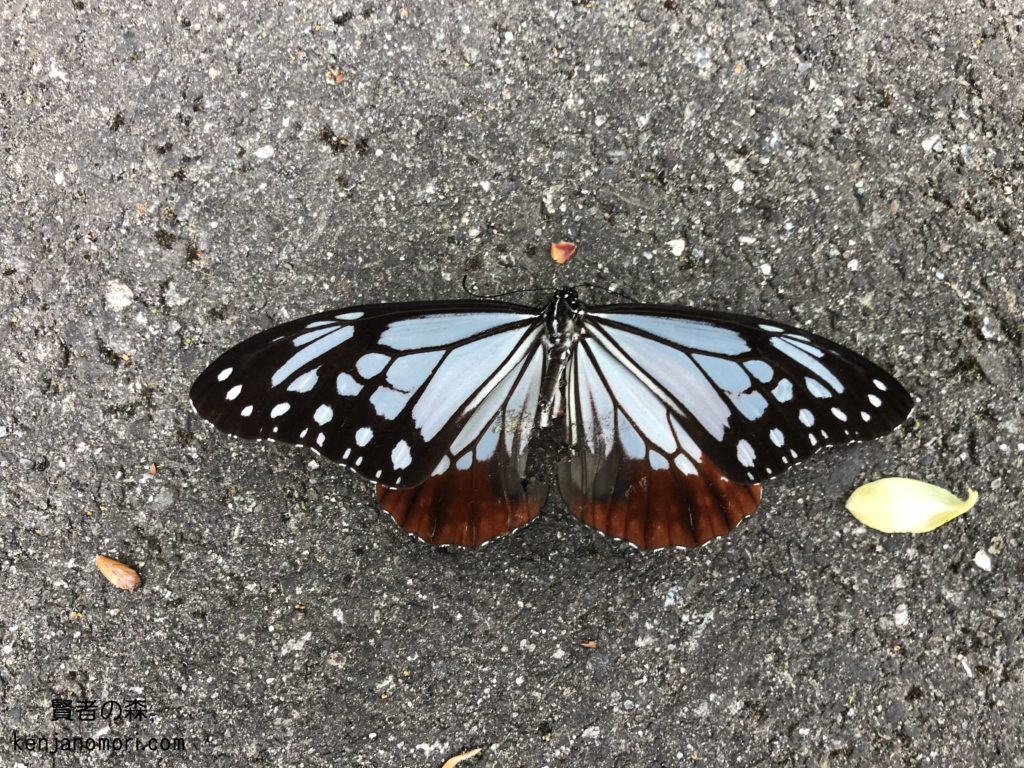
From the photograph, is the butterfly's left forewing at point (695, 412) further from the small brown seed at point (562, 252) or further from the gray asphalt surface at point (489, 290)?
the small brown seed at point (562, 252)

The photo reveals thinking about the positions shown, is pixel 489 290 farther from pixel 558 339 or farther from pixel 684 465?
pixel 684 465

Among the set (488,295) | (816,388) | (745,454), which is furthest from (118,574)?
(816,388)

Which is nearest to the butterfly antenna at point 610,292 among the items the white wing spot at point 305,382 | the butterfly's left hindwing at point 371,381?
the butterfly's left hindwing at point 371,381

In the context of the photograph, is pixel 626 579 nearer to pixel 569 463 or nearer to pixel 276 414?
pixel 569 463

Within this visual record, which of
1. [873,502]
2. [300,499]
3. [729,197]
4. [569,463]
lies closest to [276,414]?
[300,499]

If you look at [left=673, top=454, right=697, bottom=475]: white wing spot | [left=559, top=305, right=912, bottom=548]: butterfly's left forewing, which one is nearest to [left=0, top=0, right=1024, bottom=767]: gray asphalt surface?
[left=559, top=305, right=912, bottom=548]: butterfly's left forewing

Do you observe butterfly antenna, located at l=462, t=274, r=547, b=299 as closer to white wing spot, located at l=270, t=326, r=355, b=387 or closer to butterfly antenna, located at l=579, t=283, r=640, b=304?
butterfly antenna, located at l=579, t=283, r=640, b=304
